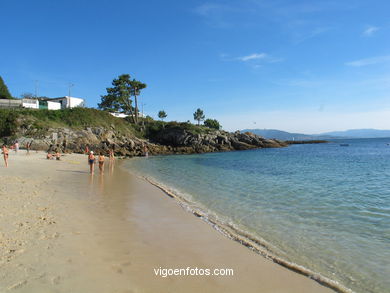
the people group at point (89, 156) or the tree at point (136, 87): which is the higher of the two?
the tree at point (136, 87)

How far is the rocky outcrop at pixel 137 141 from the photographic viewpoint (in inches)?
1539

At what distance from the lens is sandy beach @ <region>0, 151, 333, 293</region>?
13.6 feet

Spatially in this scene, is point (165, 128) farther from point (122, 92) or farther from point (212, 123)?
point (212, 123)

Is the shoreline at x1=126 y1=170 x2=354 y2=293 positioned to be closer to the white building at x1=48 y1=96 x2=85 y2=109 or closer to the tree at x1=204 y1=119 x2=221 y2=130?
the white building at x1=48 y1=96 x2=85 y2=109

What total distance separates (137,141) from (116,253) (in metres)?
46.2

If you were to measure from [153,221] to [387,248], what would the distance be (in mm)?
6550

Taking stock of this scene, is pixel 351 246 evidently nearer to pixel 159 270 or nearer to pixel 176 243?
pixel 176 243

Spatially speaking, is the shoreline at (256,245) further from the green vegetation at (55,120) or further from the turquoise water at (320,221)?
the green vegetation at (55,120)

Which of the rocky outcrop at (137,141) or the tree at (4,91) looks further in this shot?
the tree at (4,91)


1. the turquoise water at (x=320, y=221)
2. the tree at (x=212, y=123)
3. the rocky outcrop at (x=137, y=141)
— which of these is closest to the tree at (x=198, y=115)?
the tree at (x=212, y=123)

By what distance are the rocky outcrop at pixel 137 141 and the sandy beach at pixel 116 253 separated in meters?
32.3

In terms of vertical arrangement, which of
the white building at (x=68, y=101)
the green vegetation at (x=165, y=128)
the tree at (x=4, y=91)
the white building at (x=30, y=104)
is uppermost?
the tree at (x=4, y=91)

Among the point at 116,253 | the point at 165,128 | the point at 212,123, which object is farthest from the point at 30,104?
the point at 212,123

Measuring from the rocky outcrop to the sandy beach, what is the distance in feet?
106
